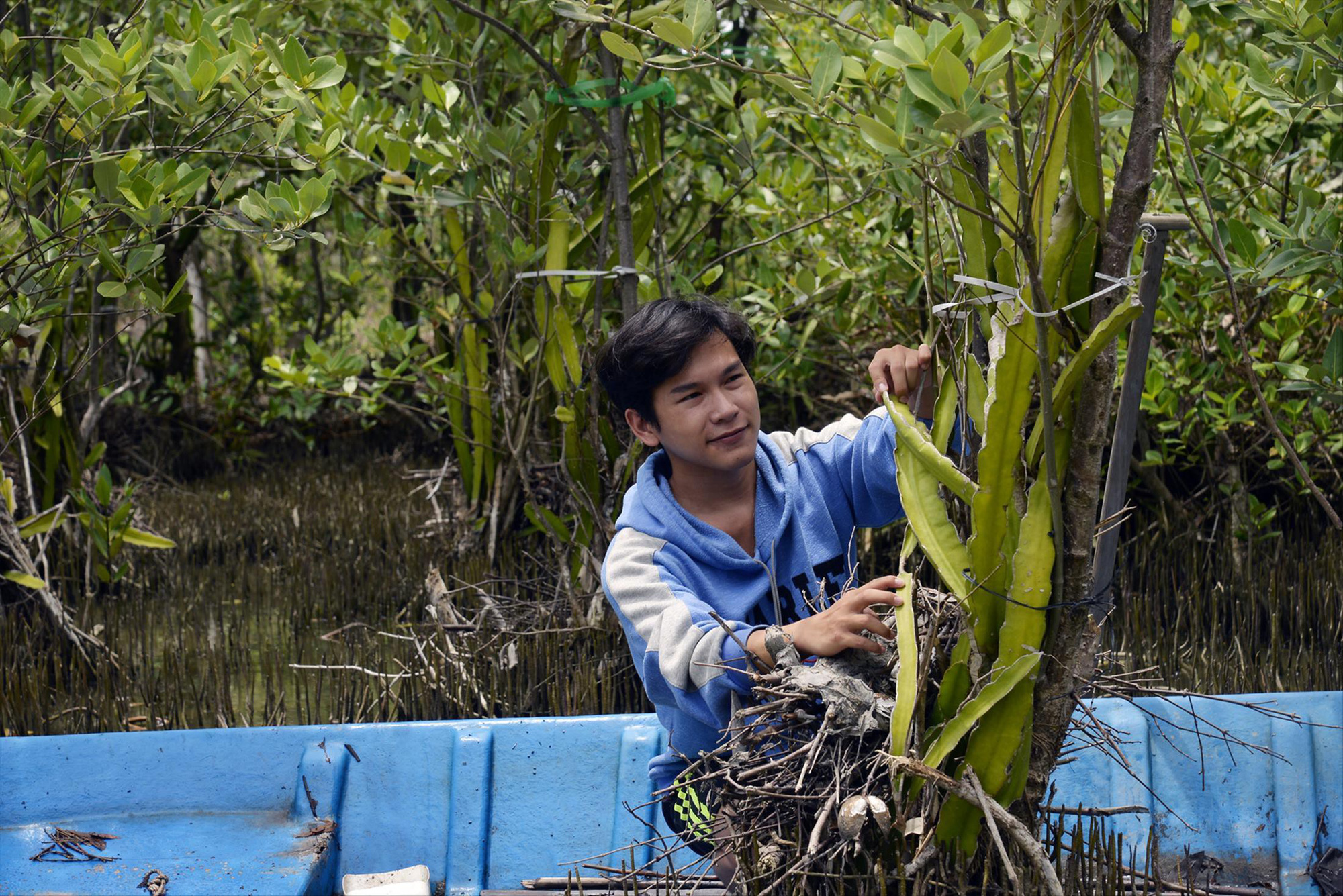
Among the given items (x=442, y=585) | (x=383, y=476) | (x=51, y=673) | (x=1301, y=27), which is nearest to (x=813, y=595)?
(x=1301, y=27)

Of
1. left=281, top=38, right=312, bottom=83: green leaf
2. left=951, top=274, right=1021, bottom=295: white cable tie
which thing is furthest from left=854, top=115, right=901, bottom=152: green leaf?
left=281, top=38, right=312, bottom=83: green leaf

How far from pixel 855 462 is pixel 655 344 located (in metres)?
0.35

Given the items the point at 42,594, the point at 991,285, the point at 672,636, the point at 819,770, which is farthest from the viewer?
the point at 42,594

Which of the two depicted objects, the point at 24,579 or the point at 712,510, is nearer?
the point at 712,510

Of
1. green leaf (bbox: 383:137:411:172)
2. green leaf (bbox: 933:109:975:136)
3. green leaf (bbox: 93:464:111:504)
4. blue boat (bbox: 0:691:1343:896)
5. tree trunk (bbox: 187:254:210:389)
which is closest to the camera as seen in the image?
green leaf (bbox: 933:109:975:136)

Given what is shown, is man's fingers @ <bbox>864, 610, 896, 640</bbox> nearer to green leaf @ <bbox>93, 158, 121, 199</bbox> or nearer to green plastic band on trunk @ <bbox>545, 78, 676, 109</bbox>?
green plastic band on trunk @ <bbox>545, 78, 676, 109</bbox>

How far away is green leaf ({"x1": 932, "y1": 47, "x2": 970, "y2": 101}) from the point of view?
3.27 ft

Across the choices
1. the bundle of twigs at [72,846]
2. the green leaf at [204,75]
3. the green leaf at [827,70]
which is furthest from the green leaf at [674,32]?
the bundle of twigs at [72,846]

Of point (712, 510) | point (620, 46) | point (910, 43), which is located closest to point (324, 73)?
point (620, 46)

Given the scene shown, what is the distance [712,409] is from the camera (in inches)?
63.6

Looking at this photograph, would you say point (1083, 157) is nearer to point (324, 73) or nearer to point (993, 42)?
point (993, 42)

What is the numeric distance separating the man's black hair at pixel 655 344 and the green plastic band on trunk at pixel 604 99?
70 centimetres

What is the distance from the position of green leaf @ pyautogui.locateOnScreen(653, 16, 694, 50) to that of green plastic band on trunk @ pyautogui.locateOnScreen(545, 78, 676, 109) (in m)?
0.74

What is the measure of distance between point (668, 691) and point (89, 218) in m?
1.31
